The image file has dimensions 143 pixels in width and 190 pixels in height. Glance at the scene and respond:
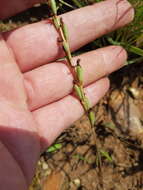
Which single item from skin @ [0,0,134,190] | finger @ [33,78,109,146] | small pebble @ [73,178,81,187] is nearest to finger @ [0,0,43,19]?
skin @ [0,0,134,190]

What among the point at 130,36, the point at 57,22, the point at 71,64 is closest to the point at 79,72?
the point at 71,64

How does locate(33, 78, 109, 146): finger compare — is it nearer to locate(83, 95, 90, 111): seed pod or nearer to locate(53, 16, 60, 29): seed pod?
locate(83, 95, 90, 111): seed pod

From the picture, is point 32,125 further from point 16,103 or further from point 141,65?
point 141,65

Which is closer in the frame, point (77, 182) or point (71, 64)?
point (71, 64)

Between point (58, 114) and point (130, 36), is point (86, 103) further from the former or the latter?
point (130, 36)

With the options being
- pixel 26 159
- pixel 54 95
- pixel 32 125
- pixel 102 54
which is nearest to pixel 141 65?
pixel 102 54

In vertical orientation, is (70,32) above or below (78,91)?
above

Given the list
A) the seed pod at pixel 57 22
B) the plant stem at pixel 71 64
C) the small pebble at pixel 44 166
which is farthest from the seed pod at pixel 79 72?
the small pebble at pixel 44 166
